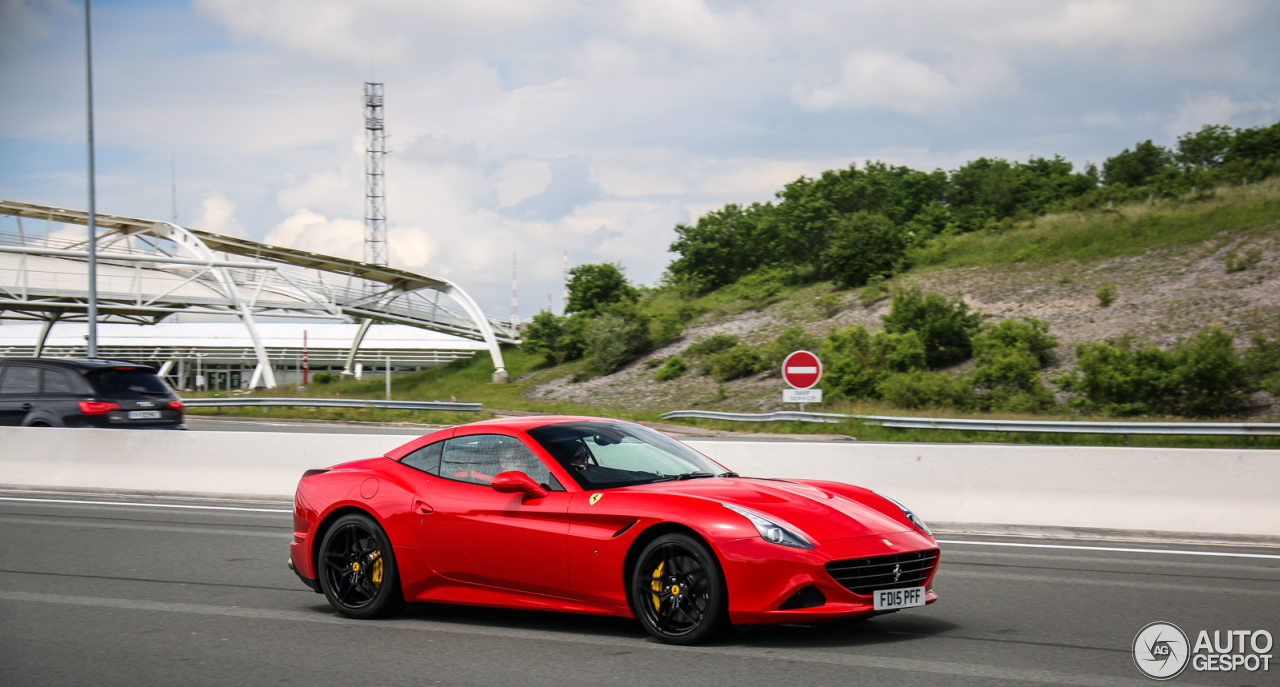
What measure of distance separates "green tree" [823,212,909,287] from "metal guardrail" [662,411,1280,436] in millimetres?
25768

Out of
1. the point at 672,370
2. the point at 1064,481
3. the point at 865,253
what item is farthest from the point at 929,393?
the point at 1064,481

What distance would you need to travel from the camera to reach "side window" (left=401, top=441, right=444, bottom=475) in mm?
6777

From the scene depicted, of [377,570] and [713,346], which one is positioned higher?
[713,346]

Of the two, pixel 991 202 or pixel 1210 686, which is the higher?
pixel 991 202

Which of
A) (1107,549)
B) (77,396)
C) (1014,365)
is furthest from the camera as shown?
(1014,365)

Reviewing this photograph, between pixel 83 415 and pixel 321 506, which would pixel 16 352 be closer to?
pixel 83 415

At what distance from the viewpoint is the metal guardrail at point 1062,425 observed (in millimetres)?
20703

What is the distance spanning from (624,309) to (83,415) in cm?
3976

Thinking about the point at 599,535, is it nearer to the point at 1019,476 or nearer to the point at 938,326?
the point at 1019,476

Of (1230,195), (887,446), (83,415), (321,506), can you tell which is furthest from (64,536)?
(1230,195)

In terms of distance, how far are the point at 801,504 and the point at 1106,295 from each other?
38.8 metres

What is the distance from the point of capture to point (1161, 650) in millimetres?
5457

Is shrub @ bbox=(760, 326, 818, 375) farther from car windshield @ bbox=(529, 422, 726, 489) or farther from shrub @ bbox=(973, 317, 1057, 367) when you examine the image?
car windshield @ bbox=(529, 422, 726, 489)

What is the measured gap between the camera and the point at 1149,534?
10.1 m
